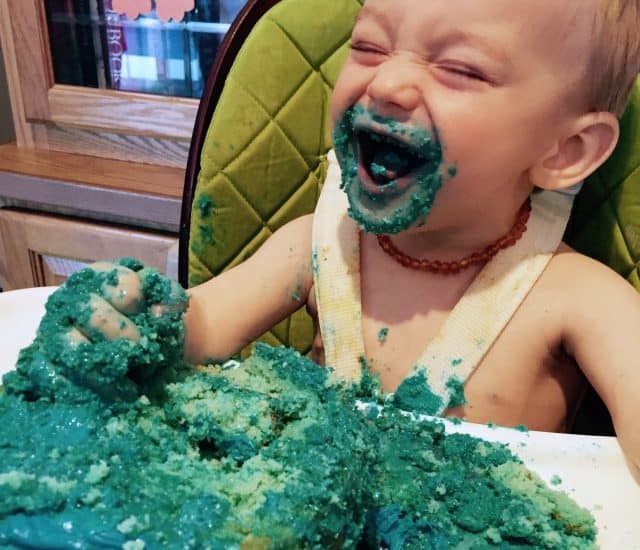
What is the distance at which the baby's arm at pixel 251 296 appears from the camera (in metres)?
0.73

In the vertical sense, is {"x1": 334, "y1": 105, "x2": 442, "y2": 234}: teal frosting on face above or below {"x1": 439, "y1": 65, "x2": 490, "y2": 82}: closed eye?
below

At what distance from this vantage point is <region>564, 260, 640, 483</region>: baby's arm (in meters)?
0.63

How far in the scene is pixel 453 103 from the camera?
0.63 metres

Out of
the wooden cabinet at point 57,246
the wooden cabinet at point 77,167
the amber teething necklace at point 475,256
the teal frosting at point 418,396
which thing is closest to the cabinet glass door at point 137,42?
the wooden cabinet at point 77,167

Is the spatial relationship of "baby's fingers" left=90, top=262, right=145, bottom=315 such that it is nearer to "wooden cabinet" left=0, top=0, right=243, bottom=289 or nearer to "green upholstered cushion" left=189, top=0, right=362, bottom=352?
"green upholstered cushion" left=189, top=0, right=362, bottom=352

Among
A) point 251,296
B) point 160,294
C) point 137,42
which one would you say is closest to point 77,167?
point 137,42

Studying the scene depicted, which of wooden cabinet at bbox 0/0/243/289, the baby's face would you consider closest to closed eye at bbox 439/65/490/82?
the baby's face

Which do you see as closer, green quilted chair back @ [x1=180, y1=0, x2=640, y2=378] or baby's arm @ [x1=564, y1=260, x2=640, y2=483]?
baby's arm @ [x1=564, y1=260, x2=640, y2=483]

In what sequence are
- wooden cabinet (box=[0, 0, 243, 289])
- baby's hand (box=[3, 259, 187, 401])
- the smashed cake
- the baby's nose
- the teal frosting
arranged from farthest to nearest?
wooden cabinet (box=[0, 0, 243, 289]) < the teal frosting < the baby's nose < baby's hand (box=[3, 259, 187, 401]) < the smashed cake

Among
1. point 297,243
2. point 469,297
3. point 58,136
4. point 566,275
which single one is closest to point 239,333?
point 297,243

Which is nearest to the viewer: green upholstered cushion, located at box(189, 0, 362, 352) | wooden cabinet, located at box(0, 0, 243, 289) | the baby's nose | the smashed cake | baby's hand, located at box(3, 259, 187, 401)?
the smashed cake

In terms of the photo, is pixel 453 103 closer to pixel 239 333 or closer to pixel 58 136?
pixel 239 333

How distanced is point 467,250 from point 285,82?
32cm

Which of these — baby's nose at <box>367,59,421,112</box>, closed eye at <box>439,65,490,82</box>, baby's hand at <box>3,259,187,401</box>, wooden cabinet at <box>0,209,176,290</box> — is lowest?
wooden cabinet at <box>0,209,176,290</box>
